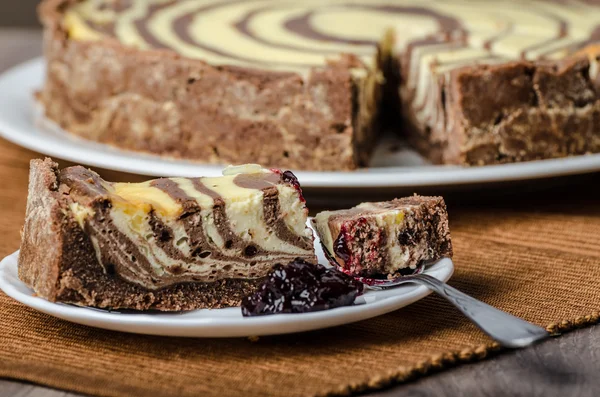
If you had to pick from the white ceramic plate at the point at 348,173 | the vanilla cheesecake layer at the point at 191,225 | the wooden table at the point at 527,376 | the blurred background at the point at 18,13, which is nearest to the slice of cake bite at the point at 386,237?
the vanilla cheesecake layer at the point at 191,225

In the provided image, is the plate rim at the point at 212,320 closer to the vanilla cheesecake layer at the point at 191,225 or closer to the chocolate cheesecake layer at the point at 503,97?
the vanilla cheesecake layer at the point at 191,225

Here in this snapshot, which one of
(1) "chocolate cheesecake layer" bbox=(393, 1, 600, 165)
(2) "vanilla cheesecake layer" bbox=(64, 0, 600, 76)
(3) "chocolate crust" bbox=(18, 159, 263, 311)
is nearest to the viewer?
(3) "chocolate crust" bbox=(18, 159, 263, 311)

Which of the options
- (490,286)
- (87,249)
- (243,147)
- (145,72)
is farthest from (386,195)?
(87,249)

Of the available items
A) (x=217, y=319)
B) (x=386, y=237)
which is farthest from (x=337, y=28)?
(x=217, y=319)

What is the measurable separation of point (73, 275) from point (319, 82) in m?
1.25

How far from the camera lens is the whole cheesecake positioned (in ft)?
9.49

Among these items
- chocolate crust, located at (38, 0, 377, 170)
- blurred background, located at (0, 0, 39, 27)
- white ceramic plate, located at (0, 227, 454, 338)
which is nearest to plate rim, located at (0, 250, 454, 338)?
white ceramic plate, located at (0, 227, 454, 338)

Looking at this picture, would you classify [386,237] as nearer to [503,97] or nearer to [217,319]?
[217,319]

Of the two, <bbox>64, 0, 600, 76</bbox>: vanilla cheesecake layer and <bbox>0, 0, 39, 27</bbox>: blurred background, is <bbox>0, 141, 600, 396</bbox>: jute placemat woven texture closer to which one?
<bbox>64, 0, 600, 76</bbox>: vanilla cheesecake layer

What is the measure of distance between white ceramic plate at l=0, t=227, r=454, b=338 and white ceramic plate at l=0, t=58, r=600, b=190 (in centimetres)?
79

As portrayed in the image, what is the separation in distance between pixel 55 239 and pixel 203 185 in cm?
33

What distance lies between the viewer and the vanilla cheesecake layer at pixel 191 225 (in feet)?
6.11

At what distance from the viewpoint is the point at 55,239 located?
1.83 meters

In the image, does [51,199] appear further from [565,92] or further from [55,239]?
[565,92]
